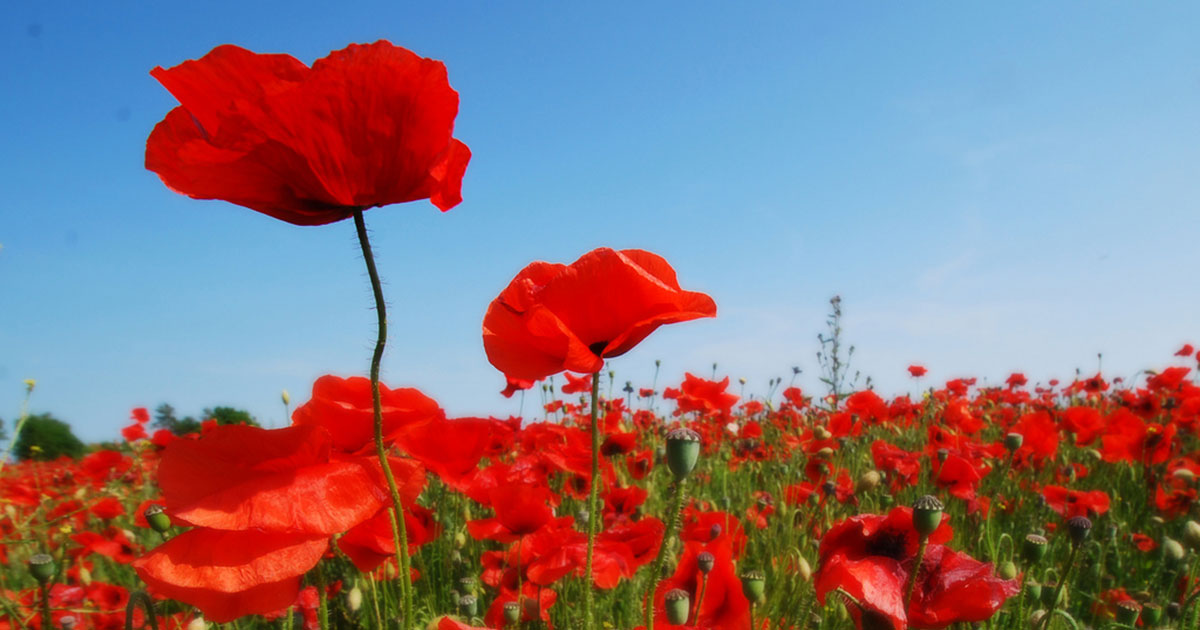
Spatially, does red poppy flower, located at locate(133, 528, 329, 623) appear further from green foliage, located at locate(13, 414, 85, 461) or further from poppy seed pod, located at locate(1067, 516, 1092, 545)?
green foliage, located at locate(13, 414, 85, 461)

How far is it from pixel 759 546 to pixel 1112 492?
253 centimetres

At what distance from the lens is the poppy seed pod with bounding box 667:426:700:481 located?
3.05 ft

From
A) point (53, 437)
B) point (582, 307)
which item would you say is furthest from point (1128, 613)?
point (53, 437)

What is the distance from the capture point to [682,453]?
0.94m

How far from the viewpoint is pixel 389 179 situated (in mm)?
779

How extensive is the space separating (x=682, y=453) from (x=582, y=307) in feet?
0.72

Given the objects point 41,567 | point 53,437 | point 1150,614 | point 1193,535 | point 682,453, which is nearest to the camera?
point 682,453

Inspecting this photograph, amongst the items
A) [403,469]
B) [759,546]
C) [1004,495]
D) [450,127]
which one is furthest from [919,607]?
[1004,495]

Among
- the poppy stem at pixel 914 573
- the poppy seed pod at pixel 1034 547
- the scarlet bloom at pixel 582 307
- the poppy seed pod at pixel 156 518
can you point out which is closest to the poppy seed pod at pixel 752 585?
the poppy stem at pixel 914 573

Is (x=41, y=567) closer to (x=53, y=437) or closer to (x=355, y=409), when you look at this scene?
(x=355, y=409)

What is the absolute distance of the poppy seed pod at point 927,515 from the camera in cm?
96

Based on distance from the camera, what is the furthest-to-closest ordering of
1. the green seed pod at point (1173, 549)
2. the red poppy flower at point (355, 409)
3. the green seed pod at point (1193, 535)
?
the green seed pod at point (1173, 549) → the green seed pod at point (1193, 535) → the red poppy flower at point (355, 409)

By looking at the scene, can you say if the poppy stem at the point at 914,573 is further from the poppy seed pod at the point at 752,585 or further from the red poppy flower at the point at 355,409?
the red poppy flower at the point at 355,409

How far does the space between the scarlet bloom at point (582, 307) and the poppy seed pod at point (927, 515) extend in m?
0.39
